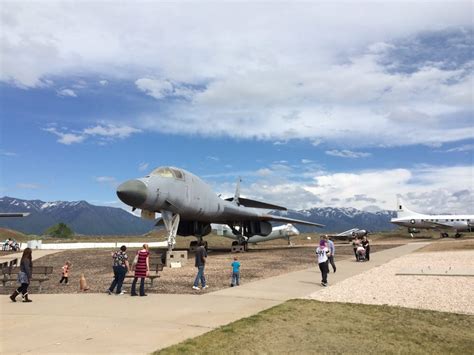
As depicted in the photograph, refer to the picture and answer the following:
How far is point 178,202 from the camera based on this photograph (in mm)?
21906

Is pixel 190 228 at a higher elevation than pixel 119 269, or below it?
higher

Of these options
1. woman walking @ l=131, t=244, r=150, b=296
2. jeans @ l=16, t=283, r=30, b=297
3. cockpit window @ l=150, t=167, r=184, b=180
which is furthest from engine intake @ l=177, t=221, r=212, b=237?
jeans @ l=16, t=283, r=30, b=297

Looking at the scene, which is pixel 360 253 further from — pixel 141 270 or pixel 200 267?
pixel 141 270

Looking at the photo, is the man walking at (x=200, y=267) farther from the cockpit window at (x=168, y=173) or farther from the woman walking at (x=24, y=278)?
the cockpit window at (x=168, y=173)

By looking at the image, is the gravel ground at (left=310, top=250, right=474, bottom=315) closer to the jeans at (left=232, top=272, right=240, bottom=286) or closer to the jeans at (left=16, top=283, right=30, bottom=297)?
the jeans at (left=232, top=272, right=240, bottom=286)

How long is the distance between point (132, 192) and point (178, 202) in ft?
12.4

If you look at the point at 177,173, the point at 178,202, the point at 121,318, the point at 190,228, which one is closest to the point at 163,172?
the point at 177,173

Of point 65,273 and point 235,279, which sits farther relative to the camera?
point 65,273

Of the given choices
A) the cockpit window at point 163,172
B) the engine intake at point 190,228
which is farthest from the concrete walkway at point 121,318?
the engine intake at point 190,228

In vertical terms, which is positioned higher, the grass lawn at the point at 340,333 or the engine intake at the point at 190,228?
the engine intake at the point at 190,228

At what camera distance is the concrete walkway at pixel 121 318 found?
640 centimetres

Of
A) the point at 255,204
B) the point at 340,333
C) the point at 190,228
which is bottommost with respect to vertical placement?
the point at 340,333

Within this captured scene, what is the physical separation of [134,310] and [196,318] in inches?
70.2

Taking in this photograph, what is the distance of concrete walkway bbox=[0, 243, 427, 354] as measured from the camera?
640 centimetres
